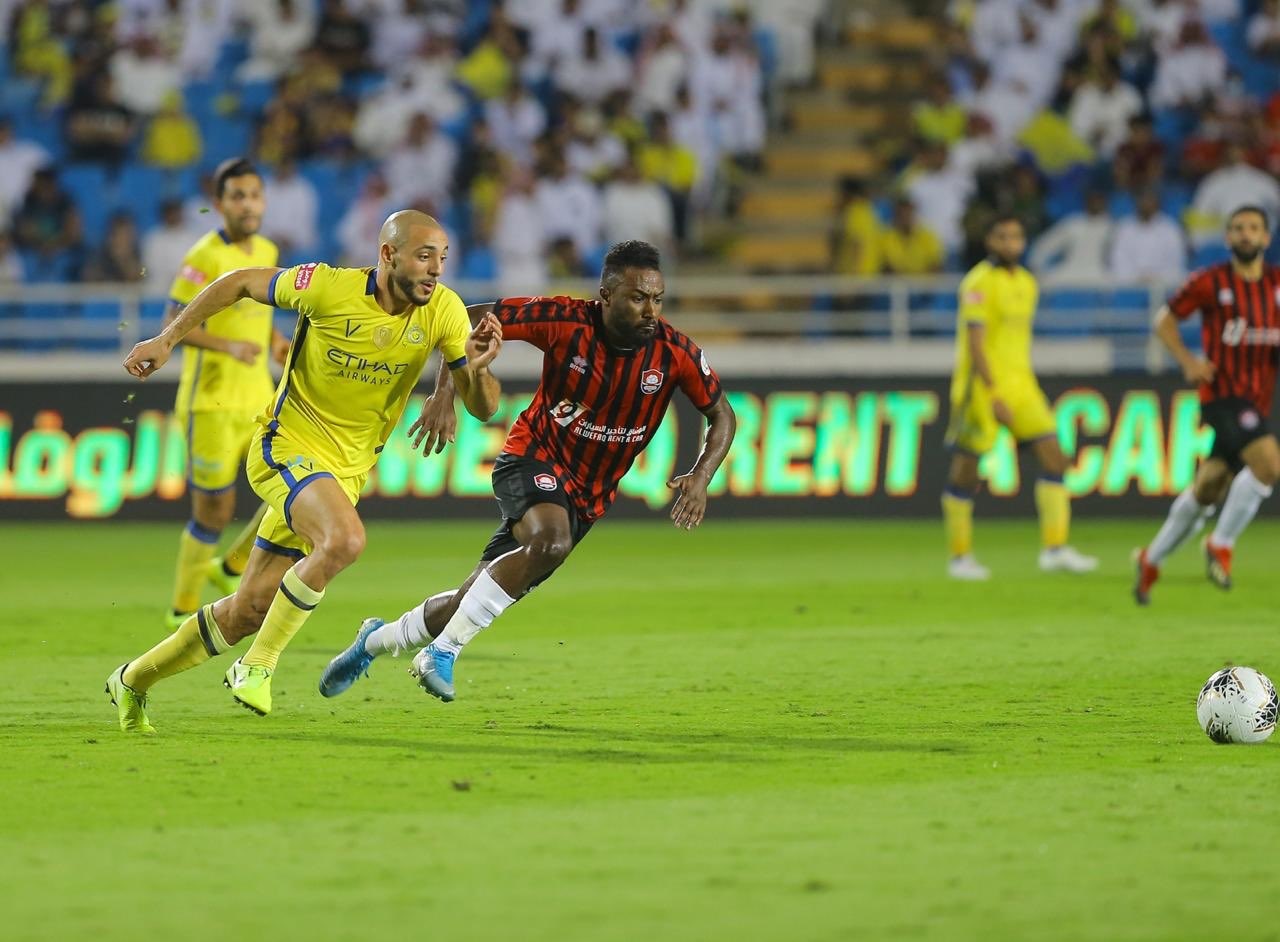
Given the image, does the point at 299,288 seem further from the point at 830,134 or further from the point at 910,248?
the point at 830,134

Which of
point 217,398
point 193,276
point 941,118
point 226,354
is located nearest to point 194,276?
point 193,276

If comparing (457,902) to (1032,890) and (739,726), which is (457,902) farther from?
(739,726)

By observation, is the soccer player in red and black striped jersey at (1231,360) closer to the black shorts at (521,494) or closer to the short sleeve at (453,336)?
the black shorts at (521,494)

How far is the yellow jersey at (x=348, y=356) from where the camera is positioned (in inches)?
321

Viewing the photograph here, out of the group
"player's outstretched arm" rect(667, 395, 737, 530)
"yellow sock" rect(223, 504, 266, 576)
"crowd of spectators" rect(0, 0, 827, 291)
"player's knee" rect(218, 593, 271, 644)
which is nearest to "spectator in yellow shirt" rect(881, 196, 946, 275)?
"crowd of spectators" rect(0, 0, 827, 291)

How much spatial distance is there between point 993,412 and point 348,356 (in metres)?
7.43

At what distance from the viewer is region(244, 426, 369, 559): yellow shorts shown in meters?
8.12

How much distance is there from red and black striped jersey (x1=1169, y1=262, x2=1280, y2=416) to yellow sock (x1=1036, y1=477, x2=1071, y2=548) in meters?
2.04

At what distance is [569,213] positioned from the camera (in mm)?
21875

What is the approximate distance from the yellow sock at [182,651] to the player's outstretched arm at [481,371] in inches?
50.4

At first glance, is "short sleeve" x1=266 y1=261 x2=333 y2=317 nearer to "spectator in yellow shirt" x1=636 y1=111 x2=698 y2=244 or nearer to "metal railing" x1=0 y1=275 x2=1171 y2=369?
"metal railing" x1=0 y1=275 x2=1171 y2=369

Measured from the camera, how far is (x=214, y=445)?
11.5 m

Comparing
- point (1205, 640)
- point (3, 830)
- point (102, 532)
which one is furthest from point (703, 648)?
point (102, 532)

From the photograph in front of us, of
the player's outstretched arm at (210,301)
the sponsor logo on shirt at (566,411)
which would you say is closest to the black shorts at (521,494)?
the sponsor logo on shirt at (566,411)
